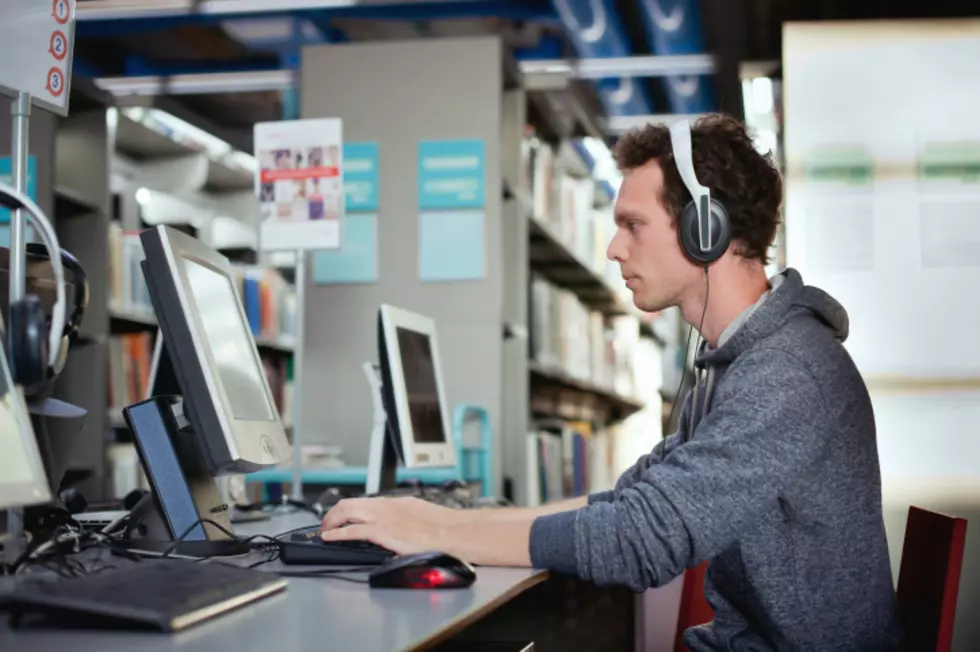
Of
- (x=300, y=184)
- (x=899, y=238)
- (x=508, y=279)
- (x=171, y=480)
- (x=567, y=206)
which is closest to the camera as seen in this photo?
(x=171, y=480)

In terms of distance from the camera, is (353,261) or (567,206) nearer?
(353,261)

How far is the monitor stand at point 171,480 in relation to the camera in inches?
63.3

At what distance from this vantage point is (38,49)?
5.48ft

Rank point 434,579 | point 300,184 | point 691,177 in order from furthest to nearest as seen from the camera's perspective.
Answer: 1. point 300,184
2. point 691,177
3. point 434,579

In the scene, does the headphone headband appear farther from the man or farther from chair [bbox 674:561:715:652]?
chair [bbox 674:561:715:652]

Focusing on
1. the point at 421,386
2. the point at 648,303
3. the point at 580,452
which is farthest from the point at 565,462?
the point at 648,303

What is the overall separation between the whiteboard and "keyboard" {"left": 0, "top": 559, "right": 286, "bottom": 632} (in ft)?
6.64

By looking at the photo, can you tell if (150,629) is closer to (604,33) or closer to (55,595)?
(55,595)

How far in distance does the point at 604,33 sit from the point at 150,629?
490 cm

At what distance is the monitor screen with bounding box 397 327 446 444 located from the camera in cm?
273

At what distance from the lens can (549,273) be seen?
5898mm

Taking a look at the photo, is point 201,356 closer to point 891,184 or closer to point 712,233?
point 712,233

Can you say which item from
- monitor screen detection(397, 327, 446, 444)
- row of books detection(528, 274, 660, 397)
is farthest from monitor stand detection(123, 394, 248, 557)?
row of books detection(528, 274, 660, 397)

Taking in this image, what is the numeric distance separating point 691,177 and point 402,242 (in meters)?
2.26
